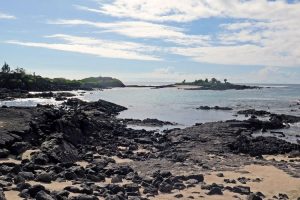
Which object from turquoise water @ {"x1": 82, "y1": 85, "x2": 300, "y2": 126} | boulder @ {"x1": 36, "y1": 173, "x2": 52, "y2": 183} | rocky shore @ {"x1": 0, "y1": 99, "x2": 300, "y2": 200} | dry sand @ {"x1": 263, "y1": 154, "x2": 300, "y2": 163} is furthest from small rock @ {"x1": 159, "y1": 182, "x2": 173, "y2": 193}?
turquoise water @ {"x1": 82, "y1": 85, "x2": 300, "y2": 126}

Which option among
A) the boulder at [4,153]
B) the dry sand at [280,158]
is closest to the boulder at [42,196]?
the boulder at [4,153]

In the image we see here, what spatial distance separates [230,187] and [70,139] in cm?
1970

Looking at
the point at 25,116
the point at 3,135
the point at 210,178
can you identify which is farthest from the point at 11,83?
the point at 210,178

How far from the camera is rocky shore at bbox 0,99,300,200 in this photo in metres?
23.1

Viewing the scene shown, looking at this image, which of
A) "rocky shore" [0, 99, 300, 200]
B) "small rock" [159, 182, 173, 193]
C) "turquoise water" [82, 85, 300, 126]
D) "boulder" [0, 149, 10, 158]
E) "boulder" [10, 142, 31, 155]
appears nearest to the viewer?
"rocky shore" [0, 99, 300, 200]

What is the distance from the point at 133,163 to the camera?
109 feet

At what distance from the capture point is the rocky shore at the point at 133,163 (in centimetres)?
2314

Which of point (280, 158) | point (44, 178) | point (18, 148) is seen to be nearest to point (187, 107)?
point (280, 158)

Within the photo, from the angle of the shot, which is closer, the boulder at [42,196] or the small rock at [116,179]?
the boulder at [42,196]

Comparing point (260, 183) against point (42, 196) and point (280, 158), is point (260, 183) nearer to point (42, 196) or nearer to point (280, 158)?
point (280, 158)

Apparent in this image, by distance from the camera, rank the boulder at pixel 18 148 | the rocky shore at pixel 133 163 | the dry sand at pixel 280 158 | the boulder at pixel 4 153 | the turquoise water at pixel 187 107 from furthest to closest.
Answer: the turquoise water at pixel 187 107 → the dry sand at pixel 280 158 → the boulder at pixel 18 148 → the boulder at pixel 4 153 → the rocky shore at pixel 133 163

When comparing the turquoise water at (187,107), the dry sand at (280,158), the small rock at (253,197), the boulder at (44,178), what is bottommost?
the dry sand at (280,158)

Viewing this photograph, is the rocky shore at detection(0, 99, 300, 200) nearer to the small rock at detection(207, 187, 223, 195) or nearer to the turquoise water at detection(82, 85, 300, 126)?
the small rock at detection(207, 187, 223, 195)

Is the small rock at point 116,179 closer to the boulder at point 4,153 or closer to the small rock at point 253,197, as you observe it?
the small rock at point 253,197
